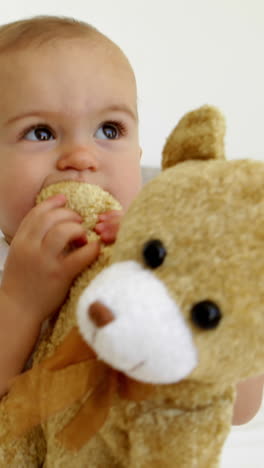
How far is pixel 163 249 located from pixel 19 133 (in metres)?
0.29

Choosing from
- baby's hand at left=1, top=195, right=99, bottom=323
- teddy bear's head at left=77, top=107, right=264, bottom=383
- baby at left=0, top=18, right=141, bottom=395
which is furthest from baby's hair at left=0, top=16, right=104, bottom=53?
teddy bear's head at left=77, top=107, right=264, bottom=383

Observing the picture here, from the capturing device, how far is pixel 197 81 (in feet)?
5.00

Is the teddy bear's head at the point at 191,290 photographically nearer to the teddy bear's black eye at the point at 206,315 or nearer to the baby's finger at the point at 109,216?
the teddy bear's black eye at the point at 206,315

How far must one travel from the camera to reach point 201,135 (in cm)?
34

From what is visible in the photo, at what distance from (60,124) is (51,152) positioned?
28 mm

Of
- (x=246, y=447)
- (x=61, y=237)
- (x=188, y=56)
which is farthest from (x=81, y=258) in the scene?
(x=188, y=56)

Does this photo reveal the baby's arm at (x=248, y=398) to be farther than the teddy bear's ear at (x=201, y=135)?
Yes

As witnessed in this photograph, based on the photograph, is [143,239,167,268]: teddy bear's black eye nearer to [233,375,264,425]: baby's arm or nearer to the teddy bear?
the teddy bear

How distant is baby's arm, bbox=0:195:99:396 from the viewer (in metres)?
0.42

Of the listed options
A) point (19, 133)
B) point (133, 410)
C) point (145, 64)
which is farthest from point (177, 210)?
point (145, 64)

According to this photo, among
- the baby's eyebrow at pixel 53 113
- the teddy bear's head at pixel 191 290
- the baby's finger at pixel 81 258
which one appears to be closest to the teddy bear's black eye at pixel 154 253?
the teddy bear's head at pixel 191 290

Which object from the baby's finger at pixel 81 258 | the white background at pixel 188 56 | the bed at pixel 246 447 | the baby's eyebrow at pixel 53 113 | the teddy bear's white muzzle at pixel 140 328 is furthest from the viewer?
the white background at pixel 188 56

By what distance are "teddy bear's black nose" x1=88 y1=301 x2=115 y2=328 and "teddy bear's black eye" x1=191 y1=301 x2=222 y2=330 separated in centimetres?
4

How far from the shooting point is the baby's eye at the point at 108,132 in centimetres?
55
